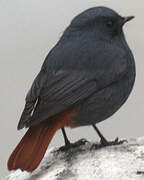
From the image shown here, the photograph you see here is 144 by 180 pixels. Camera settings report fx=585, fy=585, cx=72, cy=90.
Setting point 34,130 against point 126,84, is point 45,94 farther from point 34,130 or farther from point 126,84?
point 126,84

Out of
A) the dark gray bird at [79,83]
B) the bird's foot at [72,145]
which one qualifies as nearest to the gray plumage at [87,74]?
the dark gray bird at [79,83]

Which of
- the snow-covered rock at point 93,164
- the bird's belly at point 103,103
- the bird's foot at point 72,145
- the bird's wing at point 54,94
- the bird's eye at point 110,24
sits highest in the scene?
the bird's eye at point 110,24

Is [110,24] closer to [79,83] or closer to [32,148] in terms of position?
[79,83]

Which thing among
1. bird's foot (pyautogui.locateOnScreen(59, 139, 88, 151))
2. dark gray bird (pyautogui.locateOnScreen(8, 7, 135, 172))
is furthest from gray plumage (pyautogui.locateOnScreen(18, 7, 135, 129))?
bird's foot (pyautogui.locateOnScreen(59, 139, 88, 151))

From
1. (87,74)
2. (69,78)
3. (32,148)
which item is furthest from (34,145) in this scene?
(87,74)

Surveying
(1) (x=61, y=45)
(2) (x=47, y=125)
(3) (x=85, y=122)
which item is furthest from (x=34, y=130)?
(1) (x=61, y=45)

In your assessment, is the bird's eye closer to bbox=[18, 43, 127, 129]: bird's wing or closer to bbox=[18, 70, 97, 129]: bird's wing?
bbox=[18, 43, 127, 129]: bird's wing

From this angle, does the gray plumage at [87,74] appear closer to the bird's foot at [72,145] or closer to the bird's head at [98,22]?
the bird's head at [98,22]
